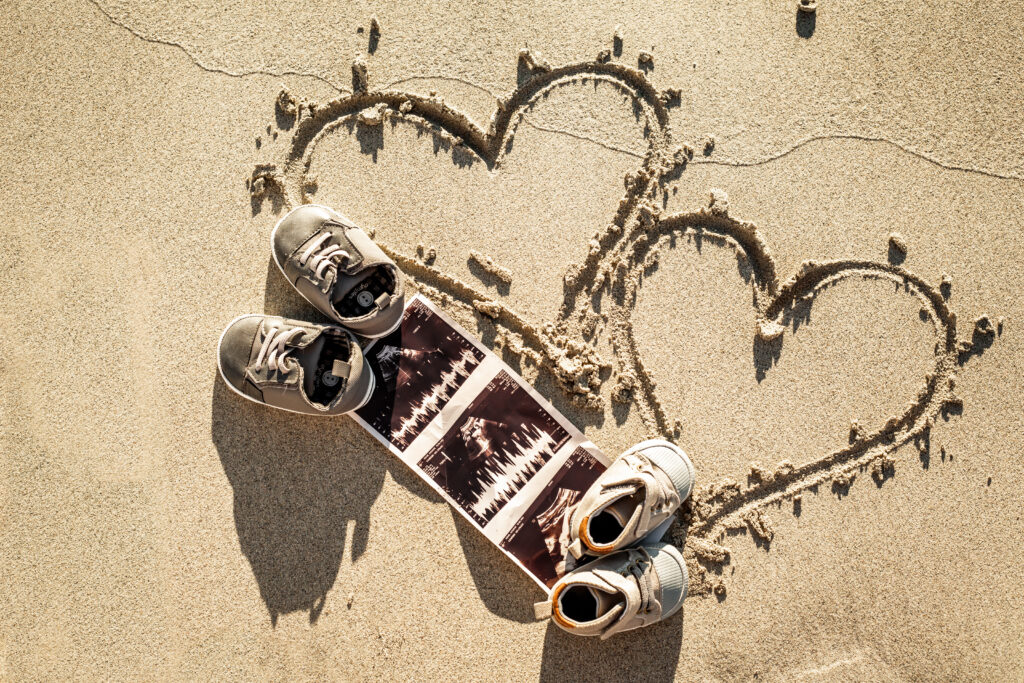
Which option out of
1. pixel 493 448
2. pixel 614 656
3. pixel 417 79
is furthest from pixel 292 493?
pixel 417 79

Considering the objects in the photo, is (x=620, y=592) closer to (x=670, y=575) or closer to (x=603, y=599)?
(x=603, y=599)

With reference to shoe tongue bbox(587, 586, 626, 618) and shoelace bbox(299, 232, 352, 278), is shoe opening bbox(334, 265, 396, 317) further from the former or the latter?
shoe tongue bbox(587, 586, 626, 618)

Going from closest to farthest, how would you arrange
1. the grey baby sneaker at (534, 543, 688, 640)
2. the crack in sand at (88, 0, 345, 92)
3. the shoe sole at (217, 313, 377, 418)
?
the grey baby sneaker at (534, 543, 688, 640) → the shoe sole at (217, 313, 377, 418) → the crack in sand at (88, 0, 345, 92)

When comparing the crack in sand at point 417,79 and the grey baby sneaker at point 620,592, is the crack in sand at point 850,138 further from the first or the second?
the grey baby sneaker at point 620,592

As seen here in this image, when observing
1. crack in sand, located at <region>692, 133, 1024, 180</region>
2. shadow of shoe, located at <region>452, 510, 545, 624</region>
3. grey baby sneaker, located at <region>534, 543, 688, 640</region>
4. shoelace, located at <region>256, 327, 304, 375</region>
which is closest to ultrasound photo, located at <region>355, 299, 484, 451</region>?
shoelace, located at <region>256, 327, 304, 375</region>

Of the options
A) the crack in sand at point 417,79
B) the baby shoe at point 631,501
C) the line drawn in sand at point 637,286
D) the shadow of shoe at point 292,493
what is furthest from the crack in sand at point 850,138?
the shadow of shoe at point 292,493
